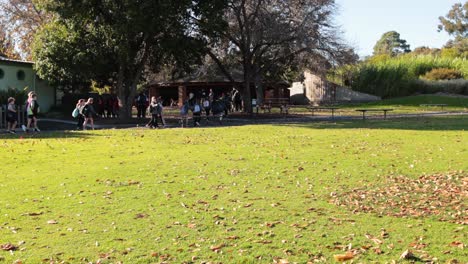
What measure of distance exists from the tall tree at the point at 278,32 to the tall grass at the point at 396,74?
1622cm

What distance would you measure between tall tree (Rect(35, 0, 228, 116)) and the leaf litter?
774 inches

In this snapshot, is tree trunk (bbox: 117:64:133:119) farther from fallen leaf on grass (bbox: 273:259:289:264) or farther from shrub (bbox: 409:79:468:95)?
shrub (bbox: 409:79:468:95)

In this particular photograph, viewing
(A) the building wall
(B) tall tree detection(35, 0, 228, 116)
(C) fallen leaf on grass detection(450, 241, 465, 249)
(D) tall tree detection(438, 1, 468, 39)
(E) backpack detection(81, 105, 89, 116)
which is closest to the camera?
(C) fallen leaf on grass detection(450, 241, 465, 249)

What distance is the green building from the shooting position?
103 feet

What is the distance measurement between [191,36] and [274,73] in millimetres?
11348

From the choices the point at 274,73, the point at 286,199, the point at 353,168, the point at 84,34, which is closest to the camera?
the point at 286,199

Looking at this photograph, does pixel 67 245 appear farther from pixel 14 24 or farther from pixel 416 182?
pixel 14 24

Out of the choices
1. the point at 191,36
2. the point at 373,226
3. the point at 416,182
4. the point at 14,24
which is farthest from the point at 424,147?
the point at 14,24

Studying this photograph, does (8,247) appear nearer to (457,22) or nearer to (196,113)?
(196,113)

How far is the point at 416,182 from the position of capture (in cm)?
972

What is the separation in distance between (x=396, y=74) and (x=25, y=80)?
34.1 meters

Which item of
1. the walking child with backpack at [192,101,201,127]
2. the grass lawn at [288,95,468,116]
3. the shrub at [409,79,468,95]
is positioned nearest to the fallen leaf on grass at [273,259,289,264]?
the walking child with backpack at [192,101,201,127]

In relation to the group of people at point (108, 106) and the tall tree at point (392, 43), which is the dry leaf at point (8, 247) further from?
the tall tree at point (392, 43)

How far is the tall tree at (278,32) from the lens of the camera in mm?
33469
